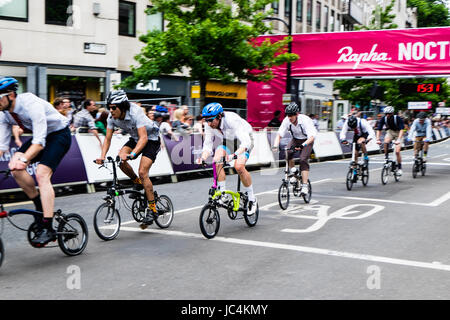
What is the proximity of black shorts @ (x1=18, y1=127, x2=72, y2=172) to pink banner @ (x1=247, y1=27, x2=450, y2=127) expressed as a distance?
16.7m

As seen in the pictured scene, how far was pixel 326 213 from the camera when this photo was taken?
30.9 ft

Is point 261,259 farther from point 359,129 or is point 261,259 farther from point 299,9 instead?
point 299,9

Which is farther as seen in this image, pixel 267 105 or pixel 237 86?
pixel 237 86

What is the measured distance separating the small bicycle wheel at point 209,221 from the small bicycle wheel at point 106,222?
1.15 m

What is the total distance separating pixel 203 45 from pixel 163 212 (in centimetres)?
1213

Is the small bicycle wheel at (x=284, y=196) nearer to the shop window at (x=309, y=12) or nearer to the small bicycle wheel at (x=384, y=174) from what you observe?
the small bicycle wheel at (x=384, y=174)

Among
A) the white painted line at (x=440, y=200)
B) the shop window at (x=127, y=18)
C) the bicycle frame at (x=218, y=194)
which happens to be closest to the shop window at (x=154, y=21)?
the shop window at (x=127, y=18)

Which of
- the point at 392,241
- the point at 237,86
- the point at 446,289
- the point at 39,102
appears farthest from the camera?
the point at 237,86

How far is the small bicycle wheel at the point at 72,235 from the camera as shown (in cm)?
607

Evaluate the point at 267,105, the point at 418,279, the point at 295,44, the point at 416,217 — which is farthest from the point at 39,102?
the point at 267,105

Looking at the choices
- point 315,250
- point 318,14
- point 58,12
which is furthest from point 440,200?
point 318,14
